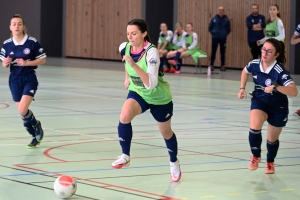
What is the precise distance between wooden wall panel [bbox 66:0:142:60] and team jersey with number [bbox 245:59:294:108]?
2314cm

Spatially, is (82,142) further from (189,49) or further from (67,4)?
(67,4)

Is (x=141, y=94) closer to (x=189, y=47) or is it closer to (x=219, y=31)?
(x=189, y=47)

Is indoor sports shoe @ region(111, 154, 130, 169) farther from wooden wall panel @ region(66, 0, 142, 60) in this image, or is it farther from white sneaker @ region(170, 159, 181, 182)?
wooden wall panel @ region(66, 0, 142, 60)

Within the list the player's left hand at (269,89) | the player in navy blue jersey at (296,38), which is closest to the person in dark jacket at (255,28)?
the player in navy blue jersey at (296,38)

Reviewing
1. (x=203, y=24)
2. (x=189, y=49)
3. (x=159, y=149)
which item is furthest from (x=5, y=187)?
(x=203, y=24)

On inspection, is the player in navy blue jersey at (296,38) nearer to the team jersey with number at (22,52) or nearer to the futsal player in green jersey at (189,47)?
the team jersey with number at (22,52)

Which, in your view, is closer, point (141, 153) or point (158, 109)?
point (158, 109)

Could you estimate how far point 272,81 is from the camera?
7602mm

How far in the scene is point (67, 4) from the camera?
3500cm

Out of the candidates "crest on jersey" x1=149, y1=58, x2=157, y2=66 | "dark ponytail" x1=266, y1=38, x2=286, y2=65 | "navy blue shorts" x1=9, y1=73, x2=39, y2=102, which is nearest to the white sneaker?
"crest on jersey" x1=149, y1=58, x2=157, y2=66

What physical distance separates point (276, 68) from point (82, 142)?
130 inches

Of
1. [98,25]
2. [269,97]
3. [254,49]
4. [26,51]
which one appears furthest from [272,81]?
[98,25]

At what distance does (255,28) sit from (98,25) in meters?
10.6

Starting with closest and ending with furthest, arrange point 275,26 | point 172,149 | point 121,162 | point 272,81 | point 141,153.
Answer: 1. point 121,162
2. point 172,149
3. point 272,81
4. point 141,153
5. point 275,26
